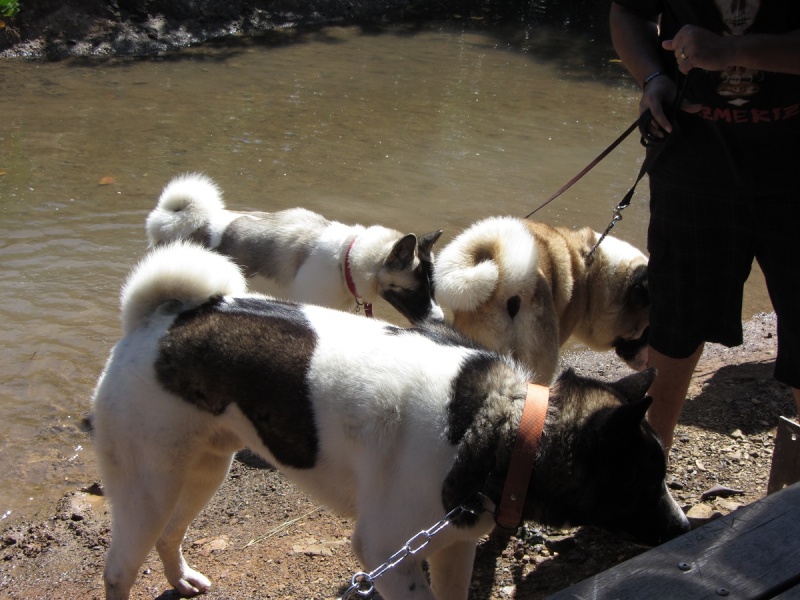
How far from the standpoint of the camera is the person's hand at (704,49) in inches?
103

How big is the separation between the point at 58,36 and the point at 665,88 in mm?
10965

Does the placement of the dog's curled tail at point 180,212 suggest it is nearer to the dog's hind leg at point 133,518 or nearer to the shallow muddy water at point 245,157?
the shallow muddy water at point 245,157

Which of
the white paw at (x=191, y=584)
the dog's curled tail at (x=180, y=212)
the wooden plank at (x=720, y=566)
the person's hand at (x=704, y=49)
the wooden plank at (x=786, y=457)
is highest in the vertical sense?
the person's hand at (x=704, y=49)

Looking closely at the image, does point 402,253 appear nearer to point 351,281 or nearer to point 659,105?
point 351,281

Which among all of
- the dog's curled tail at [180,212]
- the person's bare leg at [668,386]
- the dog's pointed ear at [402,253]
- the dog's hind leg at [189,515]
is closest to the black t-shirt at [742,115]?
the person's bare leg at [668,386]

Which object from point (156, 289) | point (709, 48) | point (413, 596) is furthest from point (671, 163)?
point (156, 289)

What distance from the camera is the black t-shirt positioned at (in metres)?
2.70

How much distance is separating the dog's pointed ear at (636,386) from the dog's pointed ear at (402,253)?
2423mm

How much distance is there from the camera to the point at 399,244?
4898 mm

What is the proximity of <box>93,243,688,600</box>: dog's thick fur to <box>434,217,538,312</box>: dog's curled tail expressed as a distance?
0.80m

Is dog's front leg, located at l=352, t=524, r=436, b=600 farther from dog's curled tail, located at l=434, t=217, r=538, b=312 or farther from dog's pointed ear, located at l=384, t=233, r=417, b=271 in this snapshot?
dog's pointed ear, located at l=384, t=233, r=417, b=271

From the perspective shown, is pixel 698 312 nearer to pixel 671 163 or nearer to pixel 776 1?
pixel 671 163

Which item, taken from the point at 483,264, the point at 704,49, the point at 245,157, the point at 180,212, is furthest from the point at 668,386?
the point at 245,157

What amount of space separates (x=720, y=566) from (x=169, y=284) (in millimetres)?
2071
